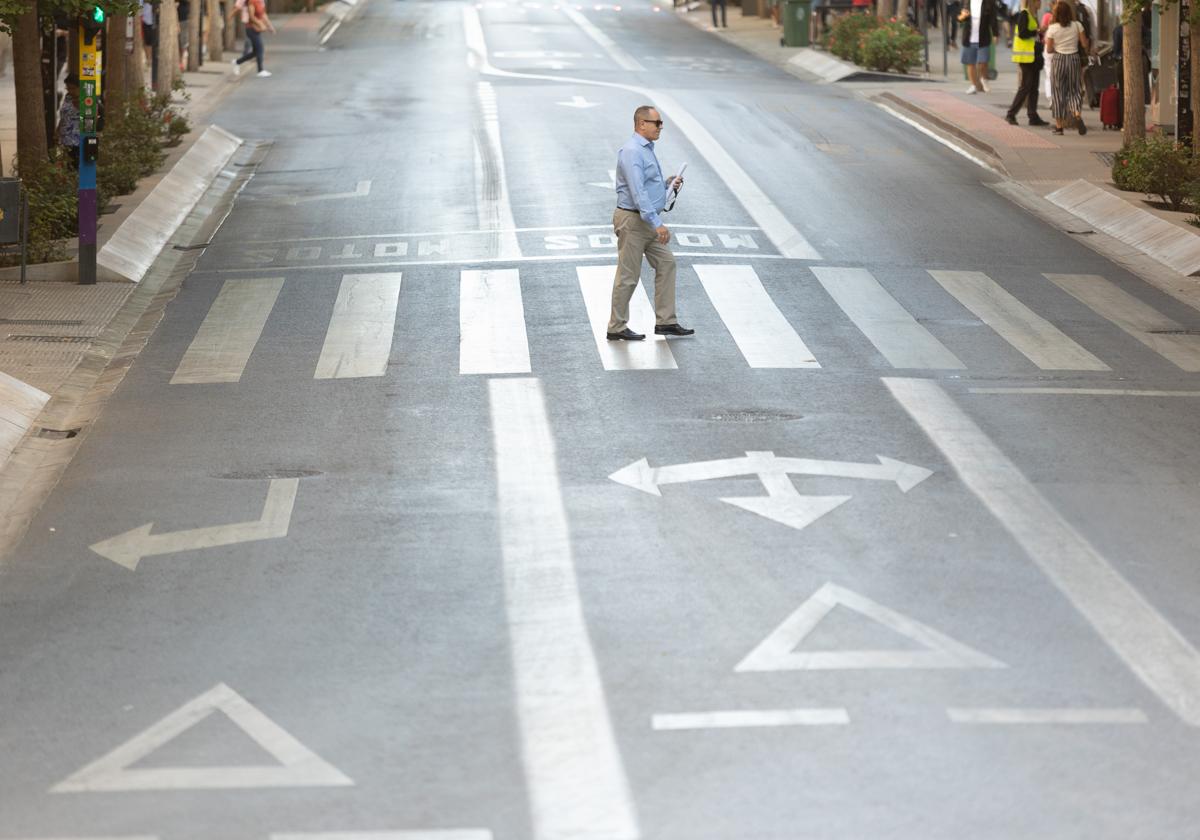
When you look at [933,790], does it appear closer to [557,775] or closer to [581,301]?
[557,775]

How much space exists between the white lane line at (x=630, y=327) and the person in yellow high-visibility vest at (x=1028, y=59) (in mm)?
12919

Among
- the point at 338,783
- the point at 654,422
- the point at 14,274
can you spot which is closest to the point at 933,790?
the point at 338,783

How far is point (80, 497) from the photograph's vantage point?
1158 centimetres

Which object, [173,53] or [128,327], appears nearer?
[128,327]

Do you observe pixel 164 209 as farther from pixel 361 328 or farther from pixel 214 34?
pixel 214 34

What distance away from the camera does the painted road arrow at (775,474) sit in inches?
432

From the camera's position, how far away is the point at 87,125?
1853 cm

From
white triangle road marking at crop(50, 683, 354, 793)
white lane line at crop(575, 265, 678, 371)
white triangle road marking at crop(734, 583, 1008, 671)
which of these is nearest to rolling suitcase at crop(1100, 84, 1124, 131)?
white lane line at crop(575, 265, 678, 371)

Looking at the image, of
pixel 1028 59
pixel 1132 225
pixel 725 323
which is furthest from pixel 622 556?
pixel 1028 59

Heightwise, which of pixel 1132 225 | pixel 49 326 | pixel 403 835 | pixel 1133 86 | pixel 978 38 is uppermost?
pixel 978 38

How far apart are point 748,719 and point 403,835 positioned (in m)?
1.69

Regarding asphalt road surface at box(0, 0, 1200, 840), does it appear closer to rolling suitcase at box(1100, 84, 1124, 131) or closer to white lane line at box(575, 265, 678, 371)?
white lane line at box(575, 265, 678, 371)

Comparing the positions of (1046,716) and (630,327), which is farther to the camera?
(630,327)

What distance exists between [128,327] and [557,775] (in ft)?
A: 36.7
